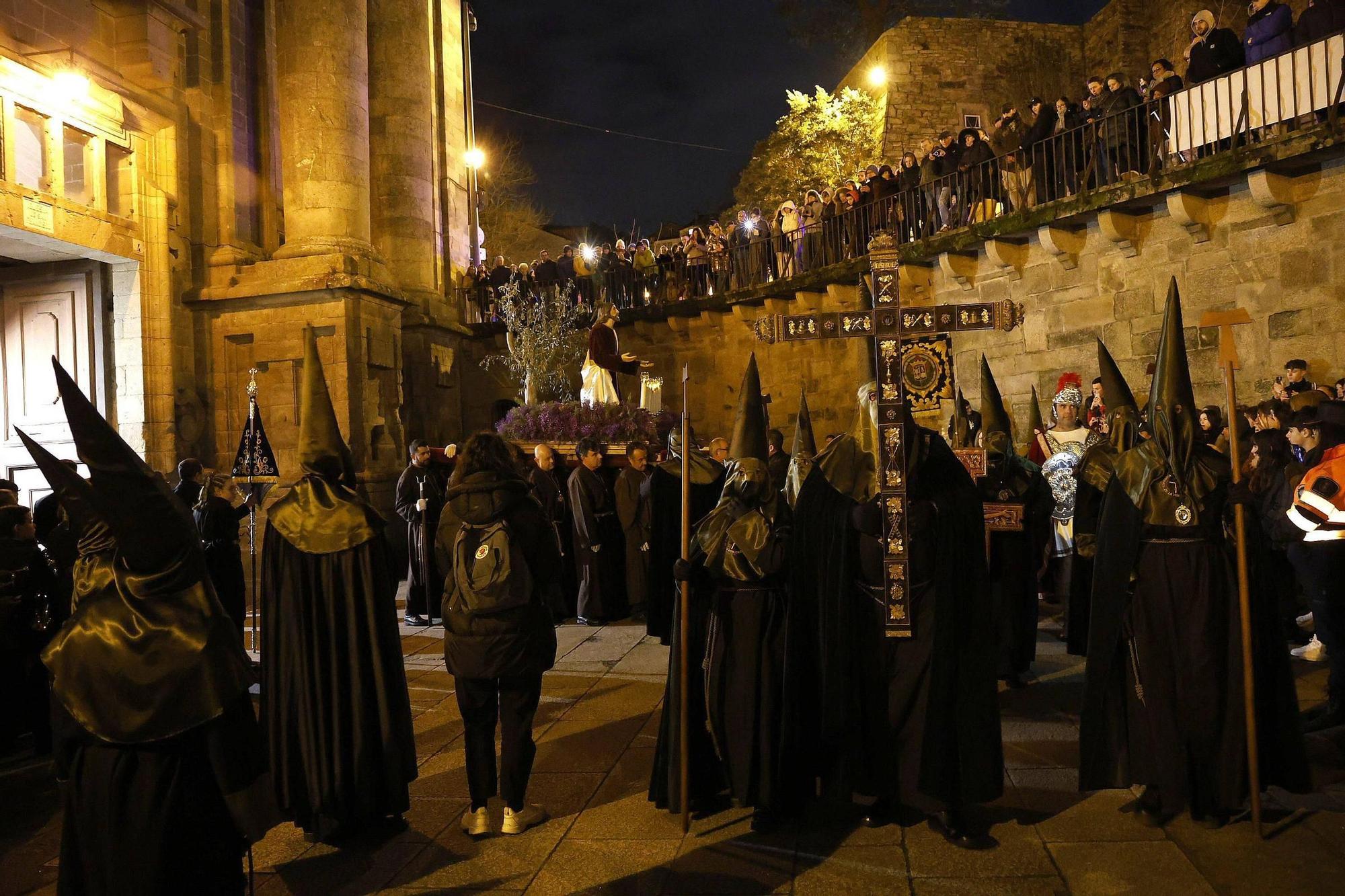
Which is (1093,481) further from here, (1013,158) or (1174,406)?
(1013,158)

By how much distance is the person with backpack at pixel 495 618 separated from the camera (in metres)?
4.62

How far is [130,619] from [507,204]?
132ft

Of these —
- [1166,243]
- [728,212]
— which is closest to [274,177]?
[1166,243]

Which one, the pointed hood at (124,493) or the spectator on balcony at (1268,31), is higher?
the spectator on balcony at (1268,31)

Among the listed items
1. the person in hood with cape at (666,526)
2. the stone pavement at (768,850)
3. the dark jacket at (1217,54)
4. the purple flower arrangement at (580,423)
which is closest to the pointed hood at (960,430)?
the person in hood with cape at (666,526)

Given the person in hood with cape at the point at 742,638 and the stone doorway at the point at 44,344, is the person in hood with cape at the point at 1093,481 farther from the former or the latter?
the stone doorway at the point at 44,344

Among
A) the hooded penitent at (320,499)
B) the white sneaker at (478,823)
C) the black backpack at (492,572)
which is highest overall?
the hooded penitent at (320,499)

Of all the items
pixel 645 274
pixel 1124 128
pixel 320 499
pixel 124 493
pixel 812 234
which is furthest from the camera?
pixel 645 274

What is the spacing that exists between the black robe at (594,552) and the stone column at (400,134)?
9911mm

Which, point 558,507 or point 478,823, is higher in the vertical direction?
point 558,507

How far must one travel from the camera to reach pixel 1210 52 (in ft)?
39.9

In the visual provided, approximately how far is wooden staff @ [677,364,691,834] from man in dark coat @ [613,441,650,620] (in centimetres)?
621


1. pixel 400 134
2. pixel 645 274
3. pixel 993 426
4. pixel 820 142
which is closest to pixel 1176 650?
pixel 993 426

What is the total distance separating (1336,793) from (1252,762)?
2.78ft
